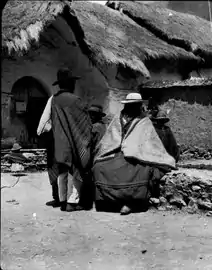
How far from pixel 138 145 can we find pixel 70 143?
0.77 meters

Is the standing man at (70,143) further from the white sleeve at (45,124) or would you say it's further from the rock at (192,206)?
the rock at (192,206)

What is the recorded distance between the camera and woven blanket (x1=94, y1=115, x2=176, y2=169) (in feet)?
15.8

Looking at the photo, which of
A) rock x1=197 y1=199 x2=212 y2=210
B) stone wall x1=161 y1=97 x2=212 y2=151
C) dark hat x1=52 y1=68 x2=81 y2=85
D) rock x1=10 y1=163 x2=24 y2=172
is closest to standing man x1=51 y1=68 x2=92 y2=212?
dark hat x1=52 y1=68 x2=81 y2=85

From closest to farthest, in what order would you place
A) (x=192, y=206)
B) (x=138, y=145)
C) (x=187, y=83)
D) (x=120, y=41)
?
(x=192, y=206) → (x=138, y=145) → (x=187, y=83) → (x=120, y=41)

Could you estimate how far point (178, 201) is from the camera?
462 cm

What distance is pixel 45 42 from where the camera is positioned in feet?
31.2

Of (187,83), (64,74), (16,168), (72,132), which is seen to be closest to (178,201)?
(72,132)

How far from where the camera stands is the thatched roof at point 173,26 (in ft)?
40.4

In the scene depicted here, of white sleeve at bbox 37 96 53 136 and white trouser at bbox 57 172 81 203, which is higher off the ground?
white sleeve at bbox 37 96 53 136

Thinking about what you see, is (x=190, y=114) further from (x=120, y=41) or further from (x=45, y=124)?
(x=120, y=41)

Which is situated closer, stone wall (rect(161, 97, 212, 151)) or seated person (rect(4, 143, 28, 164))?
stone wall (rect(161, 97, 212, 151))

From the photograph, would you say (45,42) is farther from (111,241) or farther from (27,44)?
(111,241)

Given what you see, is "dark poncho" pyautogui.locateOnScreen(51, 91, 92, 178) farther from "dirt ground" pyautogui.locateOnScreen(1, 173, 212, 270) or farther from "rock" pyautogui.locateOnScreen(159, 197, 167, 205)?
"rock" pyautogui.locateOnScreen(159, 197, 167, 205)

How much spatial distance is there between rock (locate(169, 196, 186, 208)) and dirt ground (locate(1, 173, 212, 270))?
0.15 metres
